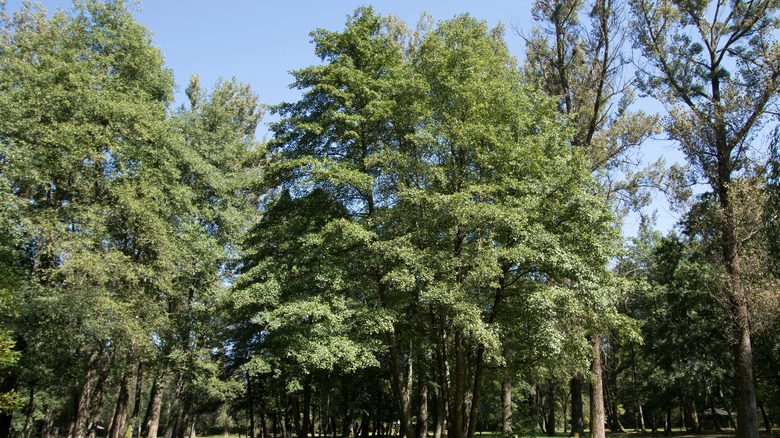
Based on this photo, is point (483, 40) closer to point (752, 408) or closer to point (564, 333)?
point (564, 333)

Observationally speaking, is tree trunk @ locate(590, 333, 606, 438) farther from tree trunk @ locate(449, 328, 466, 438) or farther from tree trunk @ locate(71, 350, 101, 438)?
tree trunk @ locate(71, 350, 101, 438)

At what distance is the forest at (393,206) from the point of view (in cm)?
1383

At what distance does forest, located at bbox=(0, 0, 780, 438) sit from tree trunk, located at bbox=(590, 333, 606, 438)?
139mm

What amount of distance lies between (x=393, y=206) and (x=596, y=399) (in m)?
9.63

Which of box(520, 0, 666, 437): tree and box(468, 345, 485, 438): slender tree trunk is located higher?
box(520, 0, 666, 437): tree

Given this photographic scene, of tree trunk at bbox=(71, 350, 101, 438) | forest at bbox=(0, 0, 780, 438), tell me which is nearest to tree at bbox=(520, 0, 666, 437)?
forest at bbox=(0, 0, 780, 438)

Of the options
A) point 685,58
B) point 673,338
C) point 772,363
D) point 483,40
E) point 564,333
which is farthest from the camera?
point 673,338

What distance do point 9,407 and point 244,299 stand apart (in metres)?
6.08

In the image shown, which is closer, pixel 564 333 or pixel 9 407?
pixel 9 407

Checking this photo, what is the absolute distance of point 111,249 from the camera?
667 inches

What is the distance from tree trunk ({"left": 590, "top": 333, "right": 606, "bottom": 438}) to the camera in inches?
604

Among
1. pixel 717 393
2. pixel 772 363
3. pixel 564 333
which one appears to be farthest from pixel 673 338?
pixel 564 333

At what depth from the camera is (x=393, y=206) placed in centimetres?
1611

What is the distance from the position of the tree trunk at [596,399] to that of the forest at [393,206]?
14 cm
